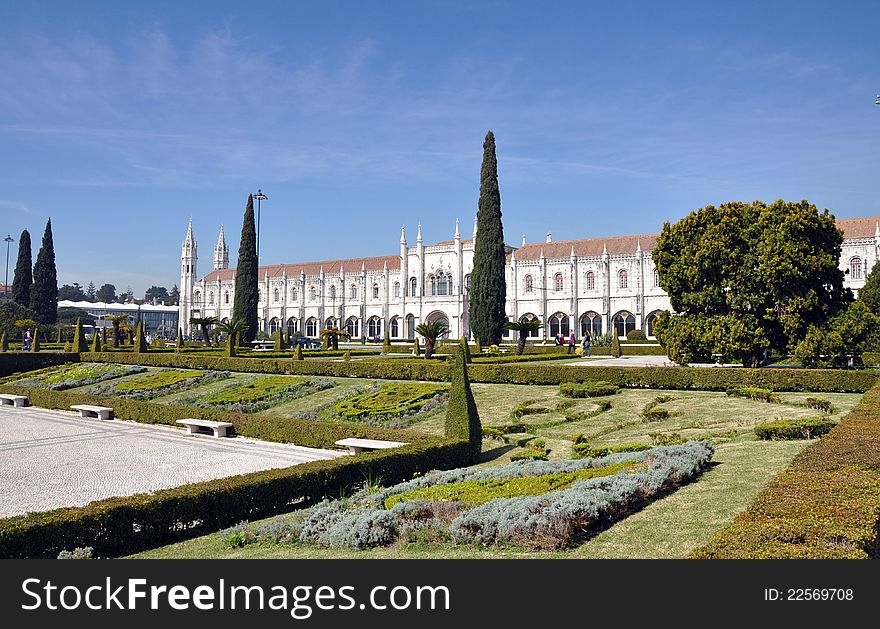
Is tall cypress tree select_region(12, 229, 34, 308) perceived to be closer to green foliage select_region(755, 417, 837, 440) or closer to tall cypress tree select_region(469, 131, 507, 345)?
tall cypress tree select_region(469, 131, 507, 345)

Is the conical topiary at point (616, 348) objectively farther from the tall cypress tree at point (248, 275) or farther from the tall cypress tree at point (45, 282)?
the tall cypress tree at point (45, 282)

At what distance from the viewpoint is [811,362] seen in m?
23.0

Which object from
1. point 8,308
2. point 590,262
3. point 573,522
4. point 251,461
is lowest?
point 251,461

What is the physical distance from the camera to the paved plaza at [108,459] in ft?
39.6

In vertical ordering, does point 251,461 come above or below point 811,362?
below

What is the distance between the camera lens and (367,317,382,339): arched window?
7412cm

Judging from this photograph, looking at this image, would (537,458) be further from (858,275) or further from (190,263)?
(190,263)

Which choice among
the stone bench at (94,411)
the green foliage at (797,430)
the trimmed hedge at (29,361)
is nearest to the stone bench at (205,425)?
the stone bench at (94,411)

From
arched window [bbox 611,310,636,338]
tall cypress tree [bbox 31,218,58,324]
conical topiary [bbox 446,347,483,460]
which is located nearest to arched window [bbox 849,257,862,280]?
arched window [bbox 611,310,636,338]

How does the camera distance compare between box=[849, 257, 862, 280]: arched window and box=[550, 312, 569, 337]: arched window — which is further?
box=[550, 312, 569, 337]: arched window

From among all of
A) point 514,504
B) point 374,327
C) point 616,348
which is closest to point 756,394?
point 514,504

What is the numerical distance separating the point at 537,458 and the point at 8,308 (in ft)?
198

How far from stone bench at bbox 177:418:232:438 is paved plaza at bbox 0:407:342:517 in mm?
305
